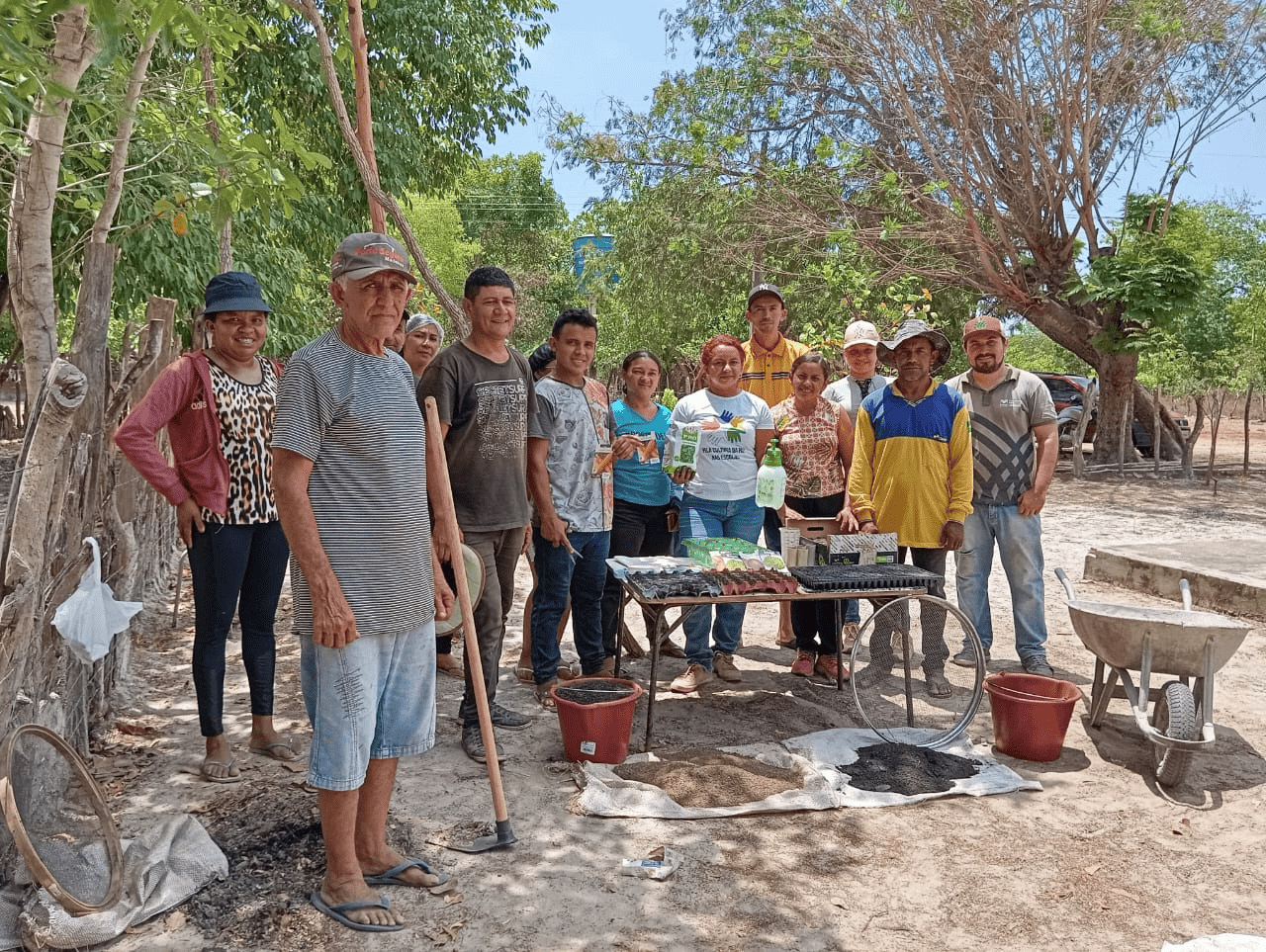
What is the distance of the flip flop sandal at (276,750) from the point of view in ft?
13.7

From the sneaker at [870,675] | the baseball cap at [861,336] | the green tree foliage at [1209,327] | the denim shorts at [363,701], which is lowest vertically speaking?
the sneaker at [870,675]

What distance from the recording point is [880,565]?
491cm

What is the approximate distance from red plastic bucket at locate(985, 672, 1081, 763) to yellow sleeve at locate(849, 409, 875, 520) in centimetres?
118

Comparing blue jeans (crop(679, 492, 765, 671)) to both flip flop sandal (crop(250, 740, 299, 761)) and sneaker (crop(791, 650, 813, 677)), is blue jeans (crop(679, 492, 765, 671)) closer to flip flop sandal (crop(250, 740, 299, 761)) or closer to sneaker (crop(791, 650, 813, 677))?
sneaker (crop(791, 650, 813, 677))

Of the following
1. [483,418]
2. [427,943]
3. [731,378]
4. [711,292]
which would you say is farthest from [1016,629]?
[711,292]

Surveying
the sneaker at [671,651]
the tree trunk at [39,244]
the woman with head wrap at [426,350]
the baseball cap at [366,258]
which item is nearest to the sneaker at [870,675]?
the sneaker at [671,651]

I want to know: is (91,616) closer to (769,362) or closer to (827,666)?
(827,666)

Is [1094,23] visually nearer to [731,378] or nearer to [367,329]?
[731,378]

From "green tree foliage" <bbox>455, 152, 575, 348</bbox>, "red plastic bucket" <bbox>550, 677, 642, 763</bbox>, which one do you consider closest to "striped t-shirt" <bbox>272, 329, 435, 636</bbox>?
"red plastic bucket" <bbox>550, 677, 642, 763</bbox>

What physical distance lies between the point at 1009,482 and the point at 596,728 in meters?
2.90

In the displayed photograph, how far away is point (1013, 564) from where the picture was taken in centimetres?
567

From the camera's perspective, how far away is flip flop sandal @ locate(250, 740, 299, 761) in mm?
4180

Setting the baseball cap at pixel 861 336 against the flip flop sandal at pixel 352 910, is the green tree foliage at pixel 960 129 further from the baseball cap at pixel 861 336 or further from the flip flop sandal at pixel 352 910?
the flip flop sandal at pixel 352 910

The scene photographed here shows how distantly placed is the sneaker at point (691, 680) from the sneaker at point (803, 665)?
1.88ft
